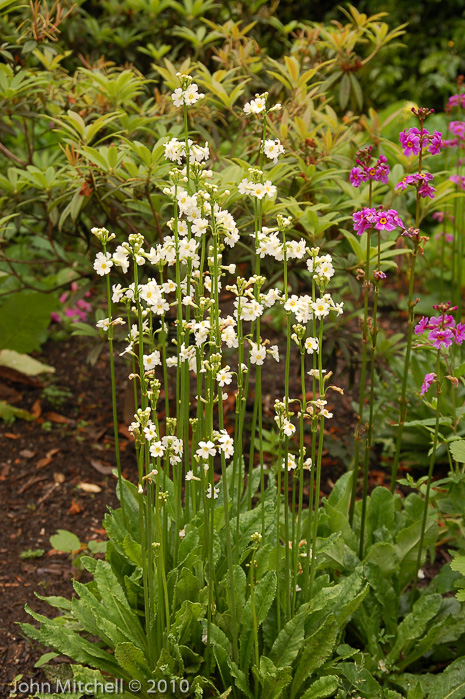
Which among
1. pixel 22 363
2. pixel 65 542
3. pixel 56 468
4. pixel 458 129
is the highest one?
pixel 458 129

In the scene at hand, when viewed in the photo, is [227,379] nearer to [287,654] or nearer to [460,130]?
[287,654]

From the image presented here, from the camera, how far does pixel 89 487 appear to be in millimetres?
3297

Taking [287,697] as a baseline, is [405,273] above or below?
above

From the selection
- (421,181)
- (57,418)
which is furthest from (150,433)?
(57,418)

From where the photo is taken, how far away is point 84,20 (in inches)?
173

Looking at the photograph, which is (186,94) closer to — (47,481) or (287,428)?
(287,428)

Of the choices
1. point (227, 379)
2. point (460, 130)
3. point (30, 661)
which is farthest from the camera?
point (460, 130)

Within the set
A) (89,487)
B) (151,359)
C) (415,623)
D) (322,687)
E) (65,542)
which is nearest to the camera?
(151,359)

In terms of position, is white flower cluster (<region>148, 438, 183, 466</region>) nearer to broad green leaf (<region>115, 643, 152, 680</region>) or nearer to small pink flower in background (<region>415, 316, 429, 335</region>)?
broad green leaf (<region>115, 643, 152, 680</region>)

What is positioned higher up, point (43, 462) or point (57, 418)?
point (57, 418)

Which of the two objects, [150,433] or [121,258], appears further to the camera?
[121,258]

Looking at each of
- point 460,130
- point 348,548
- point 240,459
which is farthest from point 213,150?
point 348,548

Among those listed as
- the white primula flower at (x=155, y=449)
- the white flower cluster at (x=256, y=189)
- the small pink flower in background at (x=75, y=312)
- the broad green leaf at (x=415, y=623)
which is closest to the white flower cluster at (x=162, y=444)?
the white primula flower at (x=155, y=449)

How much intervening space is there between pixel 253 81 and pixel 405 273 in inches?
95.2
